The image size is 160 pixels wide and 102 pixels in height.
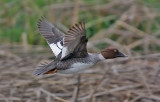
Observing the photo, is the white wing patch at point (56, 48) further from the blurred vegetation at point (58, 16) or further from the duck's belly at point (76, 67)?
the blurred vegetation at point (58, 16)

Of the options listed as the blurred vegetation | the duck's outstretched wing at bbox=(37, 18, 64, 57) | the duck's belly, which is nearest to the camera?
the duck's belly

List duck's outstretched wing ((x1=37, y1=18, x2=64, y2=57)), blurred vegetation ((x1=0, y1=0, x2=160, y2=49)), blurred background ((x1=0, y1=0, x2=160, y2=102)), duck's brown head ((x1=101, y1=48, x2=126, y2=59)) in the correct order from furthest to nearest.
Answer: blurred vegetation ((x1=0, y1=0, x2=160, y2=49)) < blurred background ((x1=0, y1=0, x2=160, y2=102)) < duck's outstretched wing ((x1=37, y1=18, x2=64, y2=57)) < duck's brown head ((x1=101, y1=48, x2=126, y2=59))

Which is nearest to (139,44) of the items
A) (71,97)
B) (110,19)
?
(110,19)

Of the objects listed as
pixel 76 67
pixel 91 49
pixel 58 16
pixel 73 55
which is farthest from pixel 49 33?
pixel 58 16

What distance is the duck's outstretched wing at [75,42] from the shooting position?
14.1 feet

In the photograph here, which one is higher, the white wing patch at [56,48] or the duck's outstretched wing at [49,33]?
the duck's outstretched wing at [49,33]

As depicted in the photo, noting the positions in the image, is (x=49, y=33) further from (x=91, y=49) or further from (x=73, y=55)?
(x=91, y=49)

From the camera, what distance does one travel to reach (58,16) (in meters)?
7.92

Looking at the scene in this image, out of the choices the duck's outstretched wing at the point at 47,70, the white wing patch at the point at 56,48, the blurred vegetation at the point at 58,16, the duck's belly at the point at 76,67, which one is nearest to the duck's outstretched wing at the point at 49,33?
the white wing patch at the point at 56,48

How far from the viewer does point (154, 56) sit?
6582 mm

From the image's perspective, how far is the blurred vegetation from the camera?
7676mm

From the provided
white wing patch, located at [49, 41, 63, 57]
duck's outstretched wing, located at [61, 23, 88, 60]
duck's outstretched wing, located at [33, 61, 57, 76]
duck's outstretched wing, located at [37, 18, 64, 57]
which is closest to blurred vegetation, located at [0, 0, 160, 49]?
duck's outstretched wing, located at [37, 18, 64, 57]

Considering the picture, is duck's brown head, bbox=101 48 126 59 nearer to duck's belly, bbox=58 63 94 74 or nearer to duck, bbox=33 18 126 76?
duck, bbox=33 18 126 76

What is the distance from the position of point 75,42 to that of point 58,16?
355 cm
